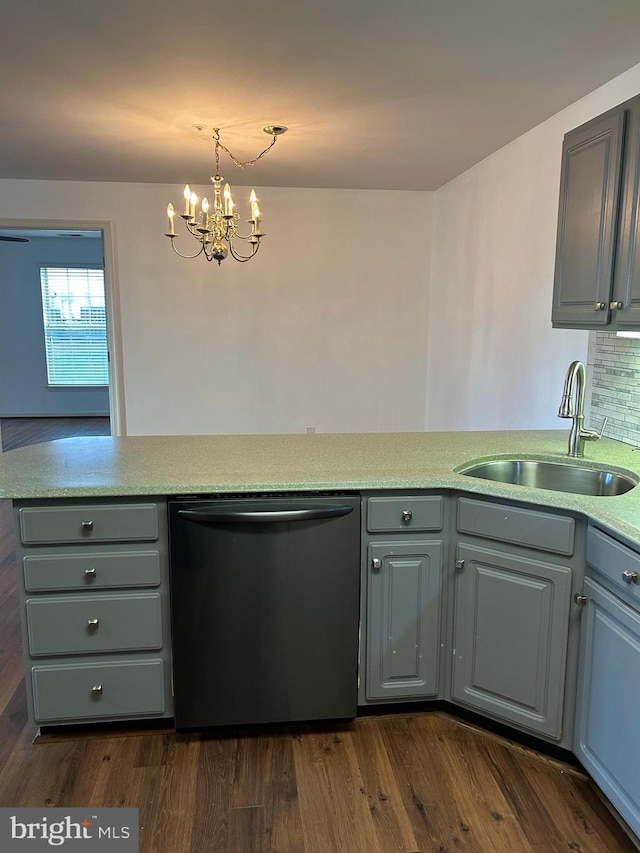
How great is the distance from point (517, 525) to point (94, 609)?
1390 millimetres

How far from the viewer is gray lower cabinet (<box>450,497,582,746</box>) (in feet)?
6.30

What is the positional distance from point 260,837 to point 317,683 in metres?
0.51

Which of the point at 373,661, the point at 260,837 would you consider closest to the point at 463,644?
the point at 373,661

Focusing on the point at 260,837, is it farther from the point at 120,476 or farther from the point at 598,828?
the point at 120,476

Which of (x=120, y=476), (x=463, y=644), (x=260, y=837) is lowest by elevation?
(x=260, y=837)

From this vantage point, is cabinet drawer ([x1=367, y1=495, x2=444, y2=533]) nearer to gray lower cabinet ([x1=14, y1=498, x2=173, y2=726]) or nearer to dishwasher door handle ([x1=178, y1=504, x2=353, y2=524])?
dishwasher door handle ([x1=178, y1=504, x2=353, y2=524])

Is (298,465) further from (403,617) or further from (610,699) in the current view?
(610,699)

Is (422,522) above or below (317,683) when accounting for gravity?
above

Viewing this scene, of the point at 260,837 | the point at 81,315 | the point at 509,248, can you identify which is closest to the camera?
the point at 260,837

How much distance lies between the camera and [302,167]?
14.0 ft

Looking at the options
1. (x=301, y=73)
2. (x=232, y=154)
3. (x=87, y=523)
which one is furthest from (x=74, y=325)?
(x=87, y=523)

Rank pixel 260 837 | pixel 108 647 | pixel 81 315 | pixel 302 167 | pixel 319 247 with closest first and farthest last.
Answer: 1. pixel 260 837
2. pixel 108 647
3. pixel 302 167
4. pixel 319 247
5. pixel 81 315
